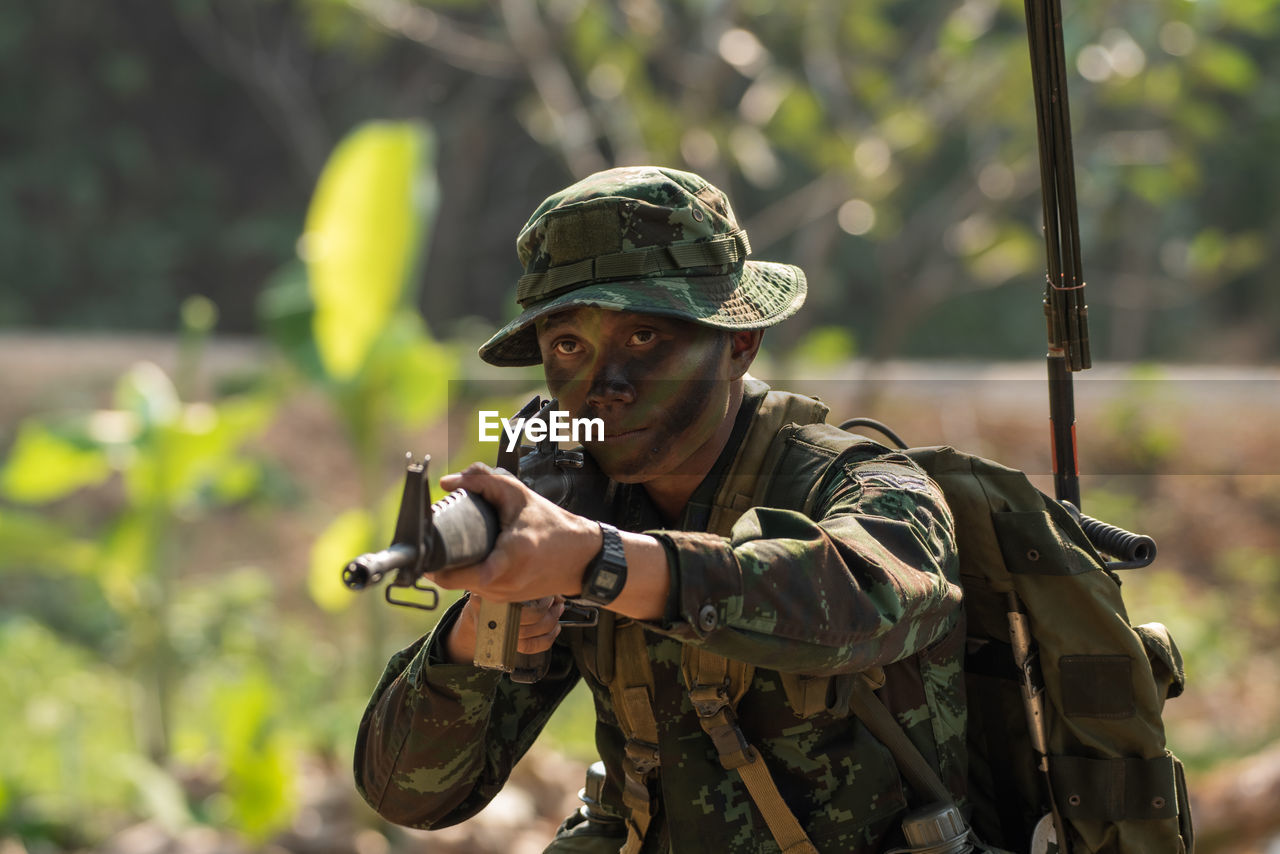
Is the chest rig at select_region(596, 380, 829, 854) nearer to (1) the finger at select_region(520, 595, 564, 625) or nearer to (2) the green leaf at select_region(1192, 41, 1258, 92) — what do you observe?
(1) the finger at select_region(520, 595, 564, 625)

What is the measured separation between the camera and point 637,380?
1.92 m

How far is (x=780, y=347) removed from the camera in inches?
316

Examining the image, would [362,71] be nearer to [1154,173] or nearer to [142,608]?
A: [1154,173]

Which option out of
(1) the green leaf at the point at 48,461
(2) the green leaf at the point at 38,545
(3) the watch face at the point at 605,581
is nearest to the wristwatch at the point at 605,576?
(3) the watch face at the point at 605,581

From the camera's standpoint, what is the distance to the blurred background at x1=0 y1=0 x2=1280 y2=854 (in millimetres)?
5605

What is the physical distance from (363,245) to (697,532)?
159 inches

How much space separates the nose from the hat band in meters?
0.14

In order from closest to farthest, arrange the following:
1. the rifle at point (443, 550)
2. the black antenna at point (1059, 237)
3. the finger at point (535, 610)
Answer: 1. the rifle at point (443, 550)
2. the finger at point (535, 610)
3. the black antenna at point (1059, 237)

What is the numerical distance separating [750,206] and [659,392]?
15939 mm

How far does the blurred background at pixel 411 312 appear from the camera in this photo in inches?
221

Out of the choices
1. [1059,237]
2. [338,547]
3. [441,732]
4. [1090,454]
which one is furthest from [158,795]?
[1090,454]

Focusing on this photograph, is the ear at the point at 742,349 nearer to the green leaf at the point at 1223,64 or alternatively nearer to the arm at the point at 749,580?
the arm at the point at 749,580

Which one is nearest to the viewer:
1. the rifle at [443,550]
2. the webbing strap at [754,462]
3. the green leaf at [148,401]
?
the rifle at [443,550]

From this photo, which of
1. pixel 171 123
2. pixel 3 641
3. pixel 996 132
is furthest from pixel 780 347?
pixel 171 123
